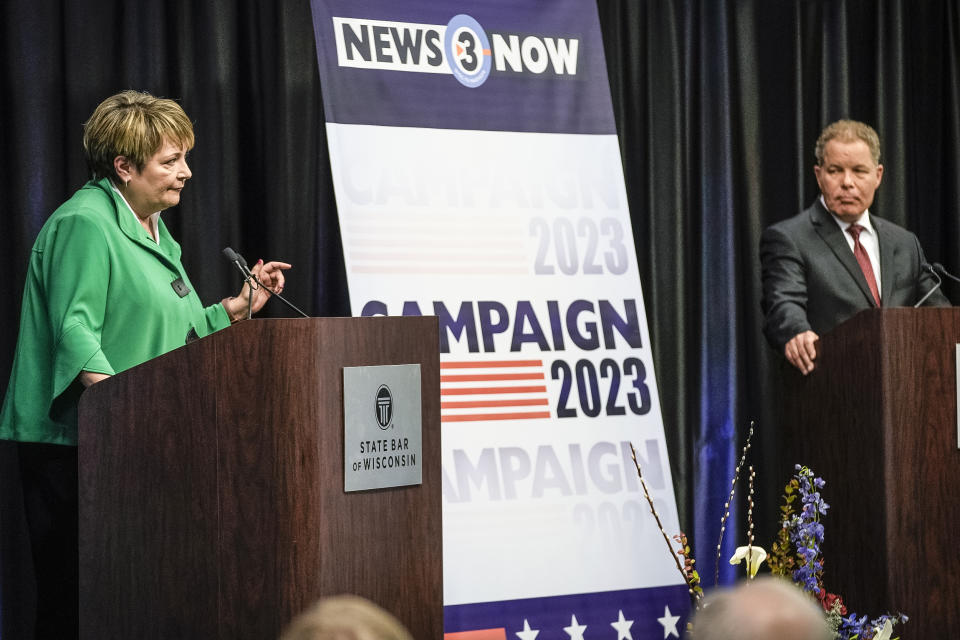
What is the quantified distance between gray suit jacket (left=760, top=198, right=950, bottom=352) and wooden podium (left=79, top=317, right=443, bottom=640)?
6.50ft

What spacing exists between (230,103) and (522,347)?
1.30 m

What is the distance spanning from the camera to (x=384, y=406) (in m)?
2.30

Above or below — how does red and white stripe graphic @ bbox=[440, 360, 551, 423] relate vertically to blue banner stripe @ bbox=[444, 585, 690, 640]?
above

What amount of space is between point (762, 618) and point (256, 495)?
138 centimetres

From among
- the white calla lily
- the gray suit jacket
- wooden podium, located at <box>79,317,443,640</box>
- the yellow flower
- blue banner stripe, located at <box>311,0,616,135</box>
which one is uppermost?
blue banner stripe, located at <box>311,0,616,135</box>

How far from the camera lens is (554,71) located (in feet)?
13.6

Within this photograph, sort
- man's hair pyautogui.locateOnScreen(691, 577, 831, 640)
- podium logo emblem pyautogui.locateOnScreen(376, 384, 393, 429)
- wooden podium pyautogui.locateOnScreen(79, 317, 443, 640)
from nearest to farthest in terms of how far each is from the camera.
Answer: man's hair pyautogui.locateOnScreen(691, 577, 831, 640)
wooden podium pyautogui.locateOnScreen(79, 317, 443, 640)
podium logo emblem pyautogui.locateOnScreen(376, 384, 393, 429)

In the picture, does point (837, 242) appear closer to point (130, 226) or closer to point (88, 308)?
point (130, 226)

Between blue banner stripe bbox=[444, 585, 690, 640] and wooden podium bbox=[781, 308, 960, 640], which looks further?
blue banner stripe bbox=[444, 585, 690, 640]

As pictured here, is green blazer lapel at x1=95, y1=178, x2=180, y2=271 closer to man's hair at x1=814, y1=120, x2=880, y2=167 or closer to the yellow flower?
the yellow flower

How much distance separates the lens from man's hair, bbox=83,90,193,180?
280 centimetres

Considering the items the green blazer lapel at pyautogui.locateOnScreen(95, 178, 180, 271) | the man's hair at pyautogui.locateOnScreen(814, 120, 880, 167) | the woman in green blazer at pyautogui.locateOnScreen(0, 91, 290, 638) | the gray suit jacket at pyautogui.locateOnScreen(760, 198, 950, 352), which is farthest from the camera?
the man's hair at pyautogui.locateOnScreen(814, 120, 880, 167)

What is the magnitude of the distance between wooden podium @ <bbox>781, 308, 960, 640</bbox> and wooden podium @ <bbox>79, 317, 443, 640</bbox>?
61.8 inches

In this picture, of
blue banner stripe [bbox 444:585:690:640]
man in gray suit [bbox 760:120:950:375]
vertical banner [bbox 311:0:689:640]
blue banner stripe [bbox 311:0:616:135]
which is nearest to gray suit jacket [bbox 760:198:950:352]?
man in gray suit [bbox 760:120:950:375]
